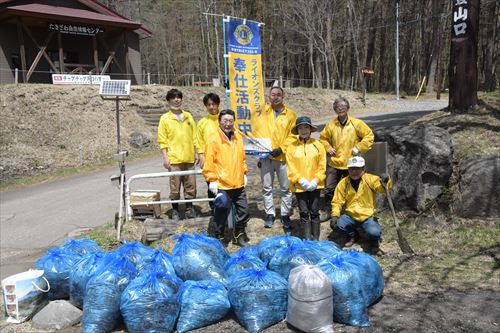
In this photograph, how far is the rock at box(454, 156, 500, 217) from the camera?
16.8ft

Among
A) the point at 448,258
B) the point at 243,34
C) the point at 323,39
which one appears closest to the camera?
the point at 448,258

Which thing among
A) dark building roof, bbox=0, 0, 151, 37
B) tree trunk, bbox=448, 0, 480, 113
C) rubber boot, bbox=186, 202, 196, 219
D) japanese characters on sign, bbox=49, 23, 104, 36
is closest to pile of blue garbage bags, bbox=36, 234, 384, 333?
rubber boot, bbox=186, 202, 196, 219

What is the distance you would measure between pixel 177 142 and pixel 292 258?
284 cm

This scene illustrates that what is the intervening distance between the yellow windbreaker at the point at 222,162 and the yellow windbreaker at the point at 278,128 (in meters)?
0.70

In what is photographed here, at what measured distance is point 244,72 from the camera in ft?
21.9

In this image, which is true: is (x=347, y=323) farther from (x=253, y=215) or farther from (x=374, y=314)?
(x=253, y=215)

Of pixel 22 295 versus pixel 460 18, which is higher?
pixel 460 18

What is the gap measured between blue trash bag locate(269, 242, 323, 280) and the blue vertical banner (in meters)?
2.65

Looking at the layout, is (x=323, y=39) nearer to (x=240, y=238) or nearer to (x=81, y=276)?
(x=240, y=238)

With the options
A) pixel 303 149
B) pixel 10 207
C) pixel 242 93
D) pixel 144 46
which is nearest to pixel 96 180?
pixel 10 207

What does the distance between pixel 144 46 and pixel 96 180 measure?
37526mm

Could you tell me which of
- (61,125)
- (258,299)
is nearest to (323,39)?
(61,125)

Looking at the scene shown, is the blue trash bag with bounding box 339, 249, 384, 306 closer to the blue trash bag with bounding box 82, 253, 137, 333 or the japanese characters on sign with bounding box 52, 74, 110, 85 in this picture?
the blue trash bag with bounding box 82, 253, 137, 333

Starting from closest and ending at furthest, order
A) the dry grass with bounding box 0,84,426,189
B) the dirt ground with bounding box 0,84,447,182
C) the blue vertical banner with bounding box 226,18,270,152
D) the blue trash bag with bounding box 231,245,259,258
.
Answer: the blue trash bag with bounding box 231,245,259,258, the blue vertical banner with bounding box 226,18,270,152, the dry grass with bounding box 0,84,426,189, the dirt ground with bounding box 0,84,447,182
